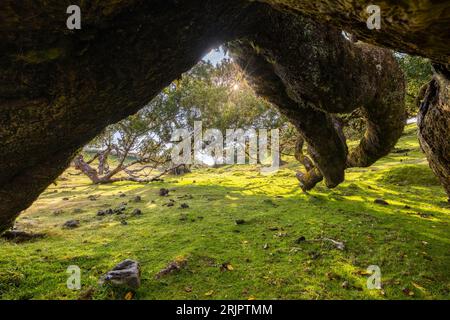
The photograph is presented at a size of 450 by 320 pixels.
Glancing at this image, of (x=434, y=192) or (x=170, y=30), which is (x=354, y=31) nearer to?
(x=170, y=30)

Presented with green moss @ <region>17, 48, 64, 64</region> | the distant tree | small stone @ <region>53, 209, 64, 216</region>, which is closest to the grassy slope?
small stone @ <region>53, 209, 64, 216</region>

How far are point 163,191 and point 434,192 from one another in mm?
13600

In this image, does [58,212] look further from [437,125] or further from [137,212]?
[437,125]

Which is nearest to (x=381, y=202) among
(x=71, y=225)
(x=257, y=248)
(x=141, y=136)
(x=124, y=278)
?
(x=257, y=248)

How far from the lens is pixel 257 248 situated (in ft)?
27.2

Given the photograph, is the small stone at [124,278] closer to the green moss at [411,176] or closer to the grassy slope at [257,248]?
the grassy slope at [257,248]

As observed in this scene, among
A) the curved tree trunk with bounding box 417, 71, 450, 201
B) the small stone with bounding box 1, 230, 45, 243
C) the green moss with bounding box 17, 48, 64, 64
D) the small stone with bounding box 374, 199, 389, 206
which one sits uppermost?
the green moss with bounding box 17, 48, 64, 64

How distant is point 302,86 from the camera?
772cm

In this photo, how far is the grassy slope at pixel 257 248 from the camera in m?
6.11

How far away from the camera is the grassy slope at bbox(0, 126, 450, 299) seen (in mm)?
6109

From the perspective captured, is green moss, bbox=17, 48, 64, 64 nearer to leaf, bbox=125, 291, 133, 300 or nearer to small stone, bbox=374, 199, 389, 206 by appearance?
leaf, bbox=125, 291, 133, 300

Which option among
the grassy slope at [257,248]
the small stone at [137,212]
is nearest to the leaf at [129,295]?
the grassy slope at [257,248]

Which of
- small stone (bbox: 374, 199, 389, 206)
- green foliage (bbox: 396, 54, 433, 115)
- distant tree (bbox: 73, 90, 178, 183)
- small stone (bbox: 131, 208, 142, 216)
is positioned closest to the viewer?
small stone (bbox: 374, 199, 389, 206)
